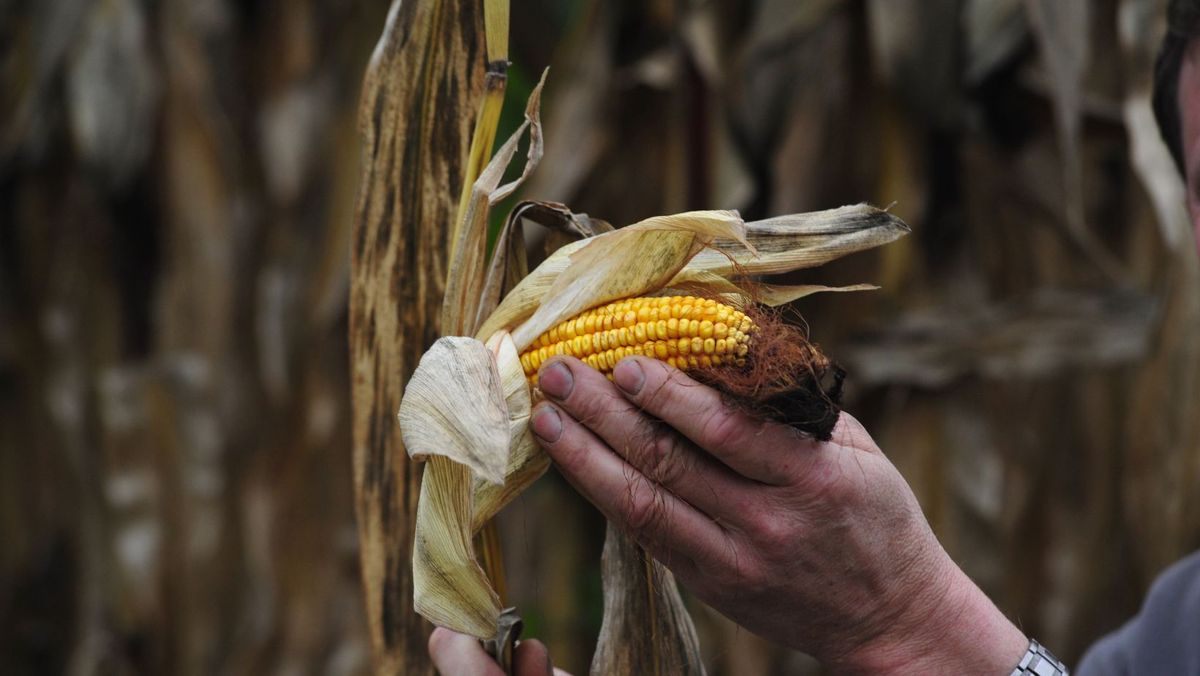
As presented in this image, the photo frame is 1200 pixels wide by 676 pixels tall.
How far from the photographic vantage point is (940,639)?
2.46 ft

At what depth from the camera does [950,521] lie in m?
1.72

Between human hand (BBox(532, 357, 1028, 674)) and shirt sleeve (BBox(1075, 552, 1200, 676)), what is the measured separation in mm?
452

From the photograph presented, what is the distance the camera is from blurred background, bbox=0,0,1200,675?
1.62 meters

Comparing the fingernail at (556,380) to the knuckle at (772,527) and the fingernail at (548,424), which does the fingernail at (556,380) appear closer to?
the fingernail at (548,424)

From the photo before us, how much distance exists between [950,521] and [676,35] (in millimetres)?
835

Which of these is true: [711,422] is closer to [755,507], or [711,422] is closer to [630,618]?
[755,507]

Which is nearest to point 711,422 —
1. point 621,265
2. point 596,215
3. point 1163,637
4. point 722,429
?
point 722,429

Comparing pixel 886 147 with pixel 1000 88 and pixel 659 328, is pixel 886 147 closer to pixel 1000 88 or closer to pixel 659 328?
pixel 1000 88

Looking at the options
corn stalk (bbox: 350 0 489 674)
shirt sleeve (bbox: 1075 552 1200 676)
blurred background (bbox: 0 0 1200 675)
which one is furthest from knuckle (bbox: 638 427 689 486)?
blurred background (bbox: 0 0 1200 675)

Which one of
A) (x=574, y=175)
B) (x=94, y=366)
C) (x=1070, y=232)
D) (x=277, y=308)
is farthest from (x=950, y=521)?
(x=94, y=366)

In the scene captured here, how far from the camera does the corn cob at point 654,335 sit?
646 mm

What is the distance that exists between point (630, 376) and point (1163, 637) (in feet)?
2.30

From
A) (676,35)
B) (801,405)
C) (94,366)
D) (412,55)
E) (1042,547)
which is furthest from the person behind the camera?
(94,366)

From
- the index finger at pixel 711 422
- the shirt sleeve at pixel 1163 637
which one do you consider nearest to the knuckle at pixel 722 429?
the index finger at pixel 711 422
